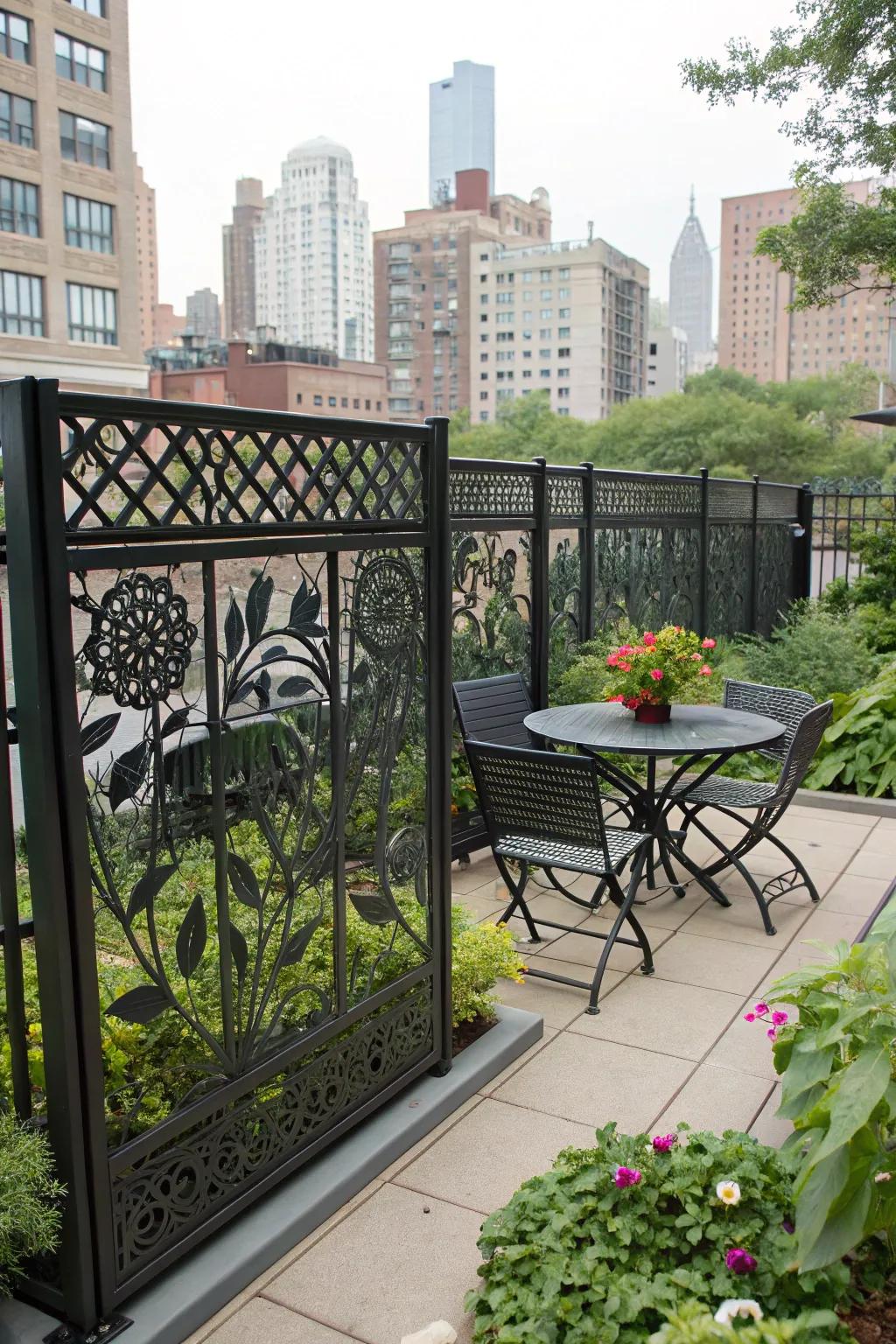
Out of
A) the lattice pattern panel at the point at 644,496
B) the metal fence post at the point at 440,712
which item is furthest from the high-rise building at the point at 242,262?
the metal fence post at the point at 440,712

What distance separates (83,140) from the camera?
54.8 meters

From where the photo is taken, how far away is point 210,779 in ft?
8.70

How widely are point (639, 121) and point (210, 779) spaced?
464 ft

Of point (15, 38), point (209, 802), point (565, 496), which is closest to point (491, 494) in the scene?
point (565, 496)

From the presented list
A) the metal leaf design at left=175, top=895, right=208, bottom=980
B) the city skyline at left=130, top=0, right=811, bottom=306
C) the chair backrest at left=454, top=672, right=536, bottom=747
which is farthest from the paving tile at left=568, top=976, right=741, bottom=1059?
the city skyline at left=130, top=0, right=811, bottom=306

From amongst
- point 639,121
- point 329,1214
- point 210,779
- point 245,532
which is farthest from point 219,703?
point 639,121

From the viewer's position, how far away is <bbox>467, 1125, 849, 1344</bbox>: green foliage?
2.34 meters

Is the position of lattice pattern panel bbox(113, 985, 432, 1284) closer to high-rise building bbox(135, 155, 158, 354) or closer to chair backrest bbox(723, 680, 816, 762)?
chair backrest bbox(723, 680, 816, 762)

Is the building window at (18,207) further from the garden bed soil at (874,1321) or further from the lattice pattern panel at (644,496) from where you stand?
the garden bed soil at (874,1321)

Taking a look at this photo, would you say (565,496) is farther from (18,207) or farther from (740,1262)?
(18,207)

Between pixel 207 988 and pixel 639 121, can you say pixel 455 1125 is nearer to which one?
pixel 207 988

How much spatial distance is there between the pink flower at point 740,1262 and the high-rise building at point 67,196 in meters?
52.8

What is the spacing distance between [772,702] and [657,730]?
139cm

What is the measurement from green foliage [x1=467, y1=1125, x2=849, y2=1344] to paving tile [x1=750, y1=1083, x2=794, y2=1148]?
0.52m
